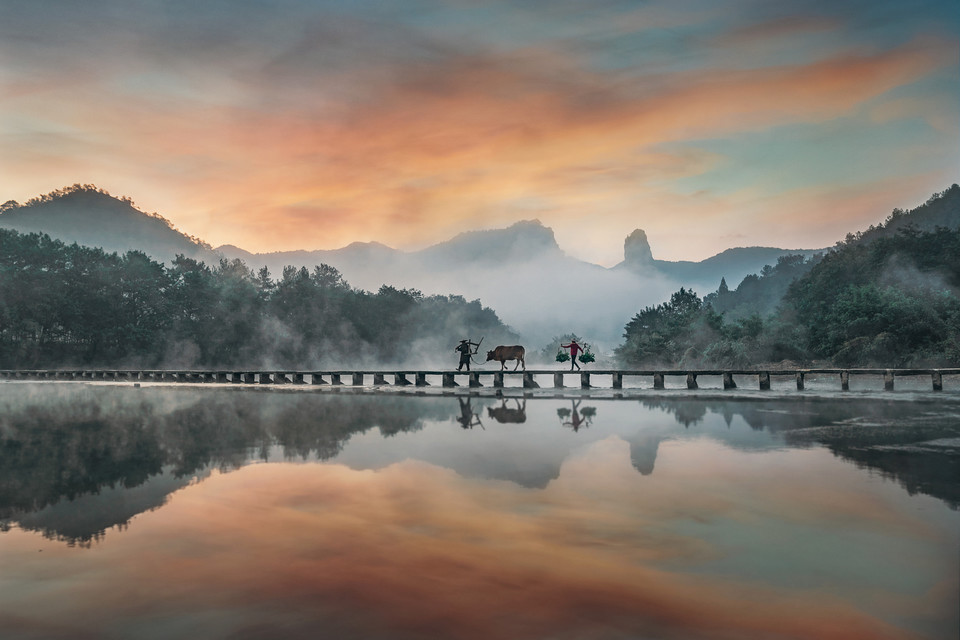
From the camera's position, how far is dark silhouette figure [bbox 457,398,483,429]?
74.2ft

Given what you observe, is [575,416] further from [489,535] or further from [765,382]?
[765,382]

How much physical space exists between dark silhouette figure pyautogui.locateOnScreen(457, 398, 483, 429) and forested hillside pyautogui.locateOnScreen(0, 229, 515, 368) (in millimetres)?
77862

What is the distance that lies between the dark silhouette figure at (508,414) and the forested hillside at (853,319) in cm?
3580

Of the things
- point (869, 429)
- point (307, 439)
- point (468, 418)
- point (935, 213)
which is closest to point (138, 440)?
point (307, 439)

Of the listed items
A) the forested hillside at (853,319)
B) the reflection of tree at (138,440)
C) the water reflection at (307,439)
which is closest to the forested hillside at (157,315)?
the forested hillside at (853,319)

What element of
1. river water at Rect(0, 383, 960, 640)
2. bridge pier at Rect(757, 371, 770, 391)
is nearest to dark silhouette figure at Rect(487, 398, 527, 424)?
river water at Rect(0, 383, 960, 640)

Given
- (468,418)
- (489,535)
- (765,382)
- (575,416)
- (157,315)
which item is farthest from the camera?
(157,315)

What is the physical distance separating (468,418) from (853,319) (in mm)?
42046

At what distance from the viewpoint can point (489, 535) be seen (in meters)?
9.62

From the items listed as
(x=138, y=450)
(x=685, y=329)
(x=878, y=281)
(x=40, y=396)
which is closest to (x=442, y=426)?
(x=138, y=450)

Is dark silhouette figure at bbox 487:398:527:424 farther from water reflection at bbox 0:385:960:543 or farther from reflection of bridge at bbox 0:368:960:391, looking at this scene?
reflection of bridge at bbox 0:368:960:391

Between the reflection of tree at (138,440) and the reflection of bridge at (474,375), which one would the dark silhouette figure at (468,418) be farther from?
the reflection of bridge at (474,375)

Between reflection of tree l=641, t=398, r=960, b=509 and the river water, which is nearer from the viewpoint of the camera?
the river water

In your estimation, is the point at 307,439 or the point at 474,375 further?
the point at 474,375
